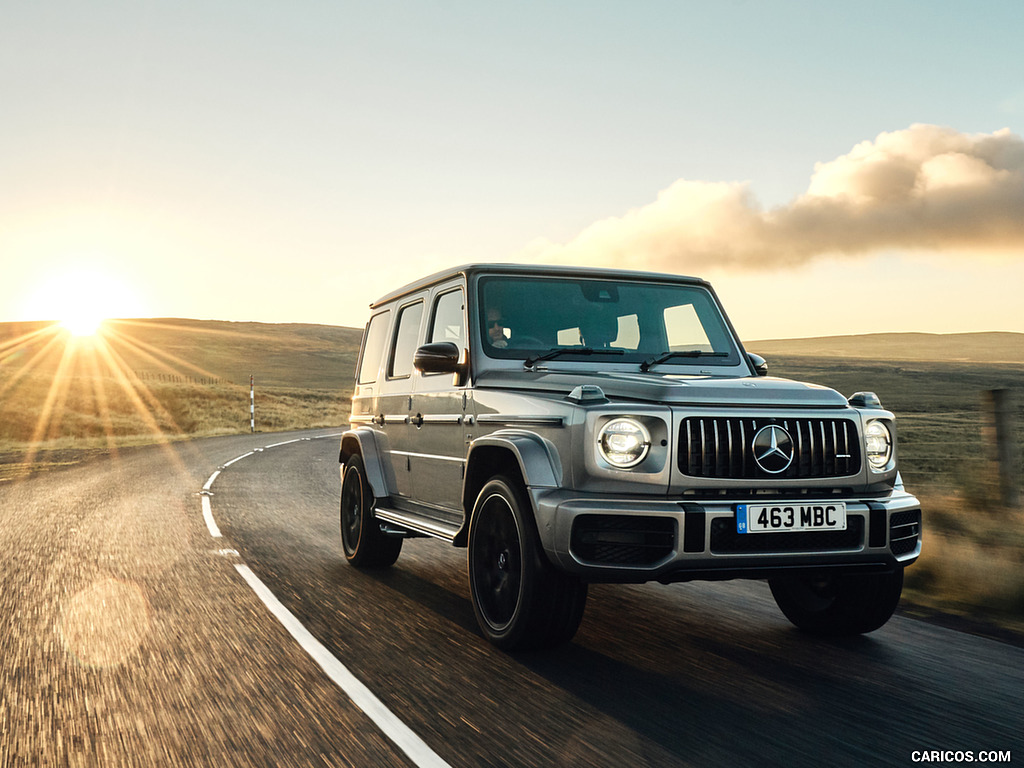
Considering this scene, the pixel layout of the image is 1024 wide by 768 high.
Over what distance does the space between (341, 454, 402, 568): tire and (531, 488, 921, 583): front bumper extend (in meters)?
3.18

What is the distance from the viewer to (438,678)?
450 centimetres

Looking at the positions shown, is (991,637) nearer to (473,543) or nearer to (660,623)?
(660,623)

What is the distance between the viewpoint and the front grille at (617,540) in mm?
4379

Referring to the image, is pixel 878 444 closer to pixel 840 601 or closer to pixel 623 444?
pixel 840 601

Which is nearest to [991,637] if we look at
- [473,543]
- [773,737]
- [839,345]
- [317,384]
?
[773,737]

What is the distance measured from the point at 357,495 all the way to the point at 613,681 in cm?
387

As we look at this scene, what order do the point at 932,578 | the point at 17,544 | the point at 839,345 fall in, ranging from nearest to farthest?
the point at 932,578 < the point at 17,544 < the point at 839,345

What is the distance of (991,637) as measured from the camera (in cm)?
533

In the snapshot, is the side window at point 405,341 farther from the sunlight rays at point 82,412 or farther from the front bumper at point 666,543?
the sunlight rays at point 82,412

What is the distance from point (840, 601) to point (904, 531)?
2.38 feet

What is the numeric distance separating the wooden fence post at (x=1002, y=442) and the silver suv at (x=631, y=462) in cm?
244

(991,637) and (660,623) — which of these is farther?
(660,623)

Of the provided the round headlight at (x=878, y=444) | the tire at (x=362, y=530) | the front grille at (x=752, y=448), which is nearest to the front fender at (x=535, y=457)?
the front grille at (x=752, y=448)

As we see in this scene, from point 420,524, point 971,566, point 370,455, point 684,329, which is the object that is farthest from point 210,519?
point 971,566
